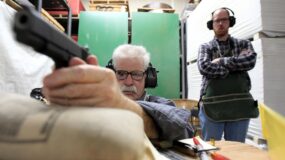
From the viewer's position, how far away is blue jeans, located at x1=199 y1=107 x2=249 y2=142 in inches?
72.6

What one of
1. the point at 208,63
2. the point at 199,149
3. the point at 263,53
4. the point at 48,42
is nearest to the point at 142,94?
the point at 199,149

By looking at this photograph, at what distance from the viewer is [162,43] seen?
4547mm

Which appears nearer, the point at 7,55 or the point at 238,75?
the point at 238,75

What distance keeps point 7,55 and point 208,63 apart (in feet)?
5.50

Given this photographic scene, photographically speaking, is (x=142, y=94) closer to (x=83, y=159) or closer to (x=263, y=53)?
(x=83, y=159)

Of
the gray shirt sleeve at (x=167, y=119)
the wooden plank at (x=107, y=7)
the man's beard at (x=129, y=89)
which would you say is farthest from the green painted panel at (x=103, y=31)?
the gray shirt sleeve at (x=167, y=119)

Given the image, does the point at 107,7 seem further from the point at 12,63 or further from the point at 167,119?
the point at 167,119

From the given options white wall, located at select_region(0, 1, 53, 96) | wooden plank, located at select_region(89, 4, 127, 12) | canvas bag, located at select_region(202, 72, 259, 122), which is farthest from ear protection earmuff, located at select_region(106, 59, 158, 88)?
wooden plank, located at select_region(89, 4, 127, 12)

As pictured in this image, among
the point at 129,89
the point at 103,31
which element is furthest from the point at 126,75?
the point at 103,31

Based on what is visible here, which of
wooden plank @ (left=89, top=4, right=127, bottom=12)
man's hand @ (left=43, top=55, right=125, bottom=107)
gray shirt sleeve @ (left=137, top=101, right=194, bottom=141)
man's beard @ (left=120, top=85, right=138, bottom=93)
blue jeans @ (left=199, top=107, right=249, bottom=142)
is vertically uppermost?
wooden plank @ (left=89, top=4, right=127, bottom=12)

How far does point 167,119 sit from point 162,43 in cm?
391

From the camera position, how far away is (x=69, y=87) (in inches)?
13.3

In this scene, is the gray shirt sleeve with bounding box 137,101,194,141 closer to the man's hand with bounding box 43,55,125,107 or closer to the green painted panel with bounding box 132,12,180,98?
the man's hand with bounding box 43,55,125,107

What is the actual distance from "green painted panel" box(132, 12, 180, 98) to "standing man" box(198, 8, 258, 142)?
248 cm
